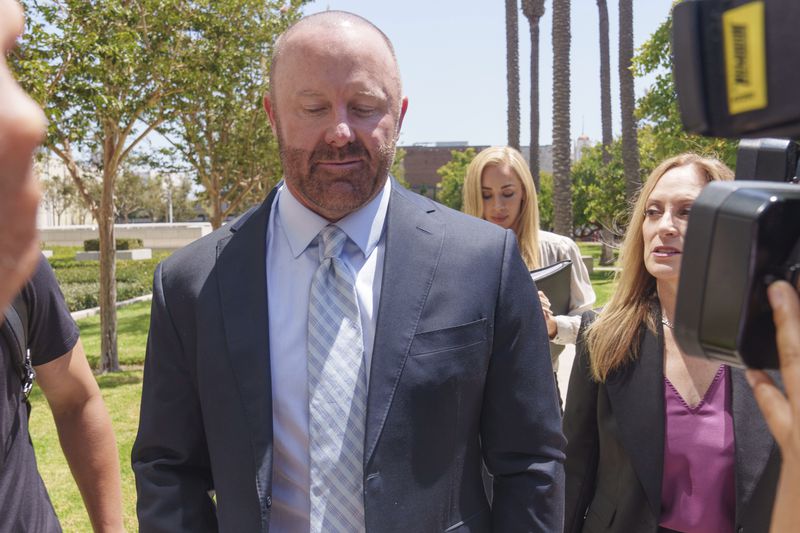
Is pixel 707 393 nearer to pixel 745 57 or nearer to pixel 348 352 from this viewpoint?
pixel 348 352

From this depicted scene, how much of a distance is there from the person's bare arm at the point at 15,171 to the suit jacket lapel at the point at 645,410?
2200 mm

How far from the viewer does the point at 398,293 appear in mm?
2146

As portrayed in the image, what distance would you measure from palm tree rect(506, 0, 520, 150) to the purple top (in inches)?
769

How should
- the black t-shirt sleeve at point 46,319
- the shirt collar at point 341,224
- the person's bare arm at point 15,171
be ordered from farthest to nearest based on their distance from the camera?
the shirt collar at point 341,224 < the black t-shirt sleeve at point 46,319 < the person's bare arm at point 15,171

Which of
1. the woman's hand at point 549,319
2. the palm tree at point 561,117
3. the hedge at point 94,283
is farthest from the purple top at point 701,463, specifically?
the palm tree at point 561,117

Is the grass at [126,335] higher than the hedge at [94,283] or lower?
lower

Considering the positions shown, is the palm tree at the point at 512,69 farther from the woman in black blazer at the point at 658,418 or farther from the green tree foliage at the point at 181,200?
the green tree foliage at the point at 181,200

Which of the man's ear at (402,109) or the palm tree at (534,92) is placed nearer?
the man's ear at (402,109)

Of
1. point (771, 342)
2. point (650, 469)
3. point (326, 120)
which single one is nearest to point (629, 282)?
point (650, 469)

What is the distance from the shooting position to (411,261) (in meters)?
2.21

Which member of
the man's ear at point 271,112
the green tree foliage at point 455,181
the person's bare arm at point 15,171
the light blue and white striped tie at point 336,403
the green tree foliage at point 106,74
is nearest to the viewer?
the person's bare arm at point 15,171

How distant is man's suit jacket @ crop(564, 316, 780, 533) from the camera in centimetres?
241

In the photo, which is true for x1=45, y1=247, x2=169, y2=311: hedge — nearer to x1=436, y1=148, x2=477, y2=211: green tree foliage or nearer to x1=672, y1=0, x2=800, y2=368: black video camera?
x1=672, y1=0, x2=800, y2=368: black video camera

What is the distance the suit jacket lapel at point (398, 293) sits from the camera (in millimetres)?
2041
